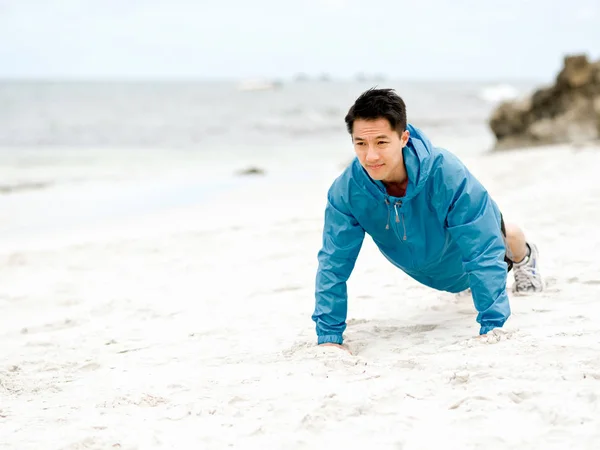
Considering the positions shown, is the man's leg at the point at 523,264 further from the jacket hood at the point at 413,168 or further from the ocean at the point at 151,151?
the ocean at the point at 151,151

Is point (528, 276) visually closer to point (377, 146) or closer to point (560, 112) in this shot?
point (377, 146)

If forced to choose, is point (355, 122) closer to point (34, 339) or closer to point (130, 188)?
point (34, 339)

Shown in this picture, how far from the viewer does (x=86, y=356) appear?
345 cm

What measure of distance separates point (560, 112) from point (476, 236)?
37.5ft

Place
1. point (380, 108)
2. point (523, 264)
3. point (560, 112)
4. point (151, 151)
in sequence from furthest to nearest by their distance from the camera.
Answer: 1. point (151, 151)
2. point (560, 112)
3. point (523, 264)
4. point (380, 108)

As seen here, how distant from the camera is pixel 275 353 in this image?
3.22 meters

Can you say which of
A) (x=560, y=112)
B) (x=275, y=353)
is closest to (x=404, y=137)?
(x=275, y=353)

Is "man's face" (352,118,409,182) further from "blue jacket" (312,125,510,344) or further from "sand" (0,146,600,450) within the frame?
"sand" (0,146,600,450)

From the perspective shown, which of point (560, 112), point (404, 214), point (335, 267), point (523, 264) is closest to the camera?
point (404, 214)

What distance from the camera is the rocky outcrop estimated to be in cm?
1277

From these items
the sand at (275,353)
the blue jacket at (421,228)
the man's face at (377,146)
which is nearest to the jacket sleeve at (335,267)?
the blue jacket at (421,228)

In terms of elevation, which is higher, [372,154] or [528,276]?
[372,154]

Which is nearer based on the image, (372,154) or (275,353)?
(372,154)

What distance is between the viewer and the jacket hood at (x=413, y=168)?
2.91 metres
